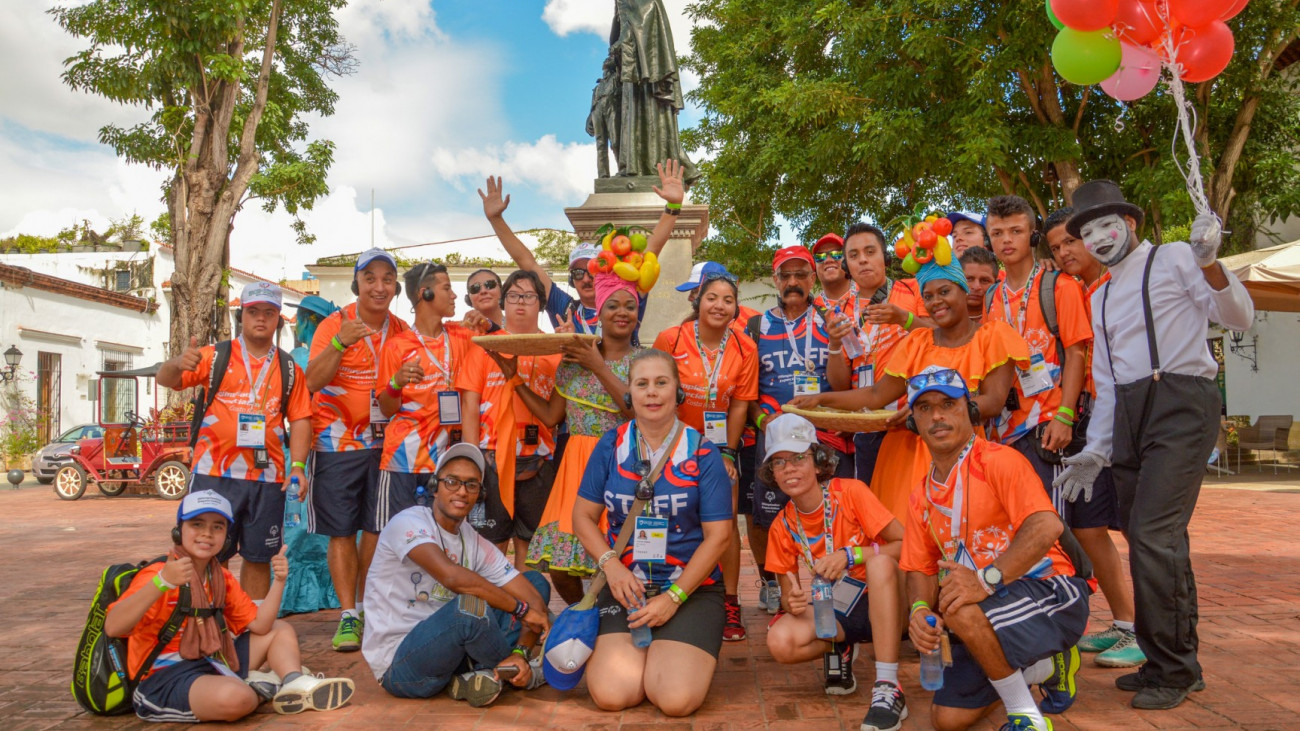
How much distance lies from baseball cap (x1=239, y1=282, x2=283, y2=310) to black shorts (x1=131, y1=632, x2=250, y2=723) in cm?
194

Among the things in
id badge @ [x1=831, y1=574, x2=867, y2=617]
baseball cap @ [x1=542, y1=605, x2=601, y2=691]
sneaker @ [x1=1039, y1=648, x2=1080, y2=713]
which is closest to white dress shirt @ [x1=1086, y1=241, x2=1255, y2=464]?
sneaker @ [x1=1039, y1=648, x2=1080, y2=713]

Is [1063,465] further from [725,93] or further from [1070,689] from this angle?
[725,93]

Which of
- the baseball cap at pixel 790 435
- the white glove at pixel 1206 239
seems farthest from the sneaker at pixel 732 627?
the white glove at pixel 1206 239

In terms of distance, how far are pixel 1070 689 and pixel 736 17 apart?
17587 millimetres

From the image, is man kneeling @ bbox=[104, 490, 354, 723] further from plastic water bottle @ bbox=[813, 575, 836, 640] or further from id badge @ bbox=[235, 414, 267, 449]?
plastic water bottle @ bbox=[813, 575, 836, 640]

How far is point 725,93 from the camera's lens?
18.8 metres

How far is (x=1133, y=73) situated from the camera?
529 cm

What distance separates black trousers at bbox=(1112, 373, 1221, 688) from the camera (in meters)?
3.75

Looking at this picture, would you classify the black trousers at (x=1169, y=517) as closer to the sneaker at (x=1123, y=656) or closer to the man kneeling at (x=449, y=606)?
the sneaker at (x=1123, y=656)

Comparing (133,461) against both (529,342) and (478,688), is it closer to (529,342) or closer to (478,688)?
(529,342)

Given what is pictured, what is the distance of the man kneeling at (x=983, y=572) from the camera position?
336 centimetres

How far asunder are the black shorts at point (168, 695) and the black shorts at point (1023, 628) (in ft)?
9.81

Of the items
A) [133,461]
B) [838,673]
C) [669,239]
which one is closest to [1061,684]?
[838,673]

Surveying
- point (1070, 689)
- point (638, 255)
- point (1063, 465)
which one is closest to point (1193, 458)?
point (1063, 465)
